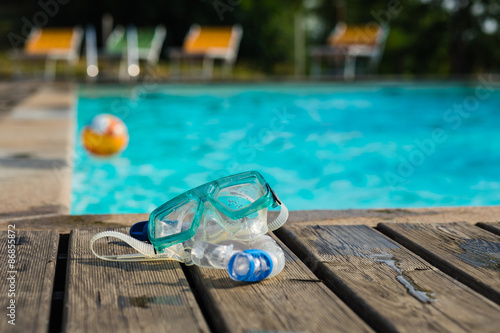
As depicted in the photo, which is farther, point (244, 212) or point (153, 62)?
point (153, 62)

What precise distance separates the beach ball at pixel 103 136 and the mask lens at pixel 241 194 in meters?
2.65

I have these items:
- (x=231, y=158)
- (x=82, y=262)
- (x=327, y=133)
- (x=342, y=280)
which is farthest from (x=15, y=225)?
(x=327, y=133)

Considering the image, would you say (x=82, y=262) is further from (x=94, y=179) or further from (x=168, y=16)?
(x=168, y=16)

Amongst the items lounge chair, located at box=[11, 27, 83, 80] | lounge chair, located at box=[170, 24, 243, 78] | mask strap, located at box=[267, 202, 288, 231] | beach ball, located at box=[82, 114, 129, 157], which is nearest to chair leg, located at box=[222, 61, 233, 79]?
lounge chair, located at box=[170, 24, 243, 78]

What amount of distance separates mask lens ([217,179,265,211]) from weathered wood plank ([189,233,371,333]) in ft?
0.55

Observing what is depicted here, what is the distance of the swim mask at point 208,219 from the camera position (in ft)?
4.09

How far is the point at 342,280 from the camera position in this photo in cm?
116

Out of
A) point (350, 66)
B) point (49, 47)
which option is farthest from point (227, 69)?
point (49, 47)

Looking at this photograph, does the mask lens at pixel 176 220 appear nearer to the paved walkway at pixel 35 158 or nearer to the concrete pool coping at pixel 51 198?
the concrete pool coping at pixel 51 198

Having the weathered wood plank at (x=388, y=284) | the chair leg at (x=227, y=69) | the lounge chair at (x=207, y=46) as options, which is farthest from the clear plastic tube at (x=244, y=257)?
the chair leg at (x=227, y=69)

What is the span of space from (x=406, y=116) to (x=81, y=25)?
30.5 feet

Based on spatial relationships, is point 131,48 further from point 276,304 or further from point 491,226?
point 276,304

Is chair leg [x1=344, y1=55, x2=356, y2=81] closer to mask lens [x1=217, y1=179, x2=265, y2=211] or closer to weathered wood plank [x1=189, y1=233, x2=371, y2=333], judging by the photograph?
mask lens [x1=217, y1=179, x2=265, y2=211]

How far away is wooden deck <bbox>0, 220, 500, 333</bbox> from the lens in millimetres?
967
